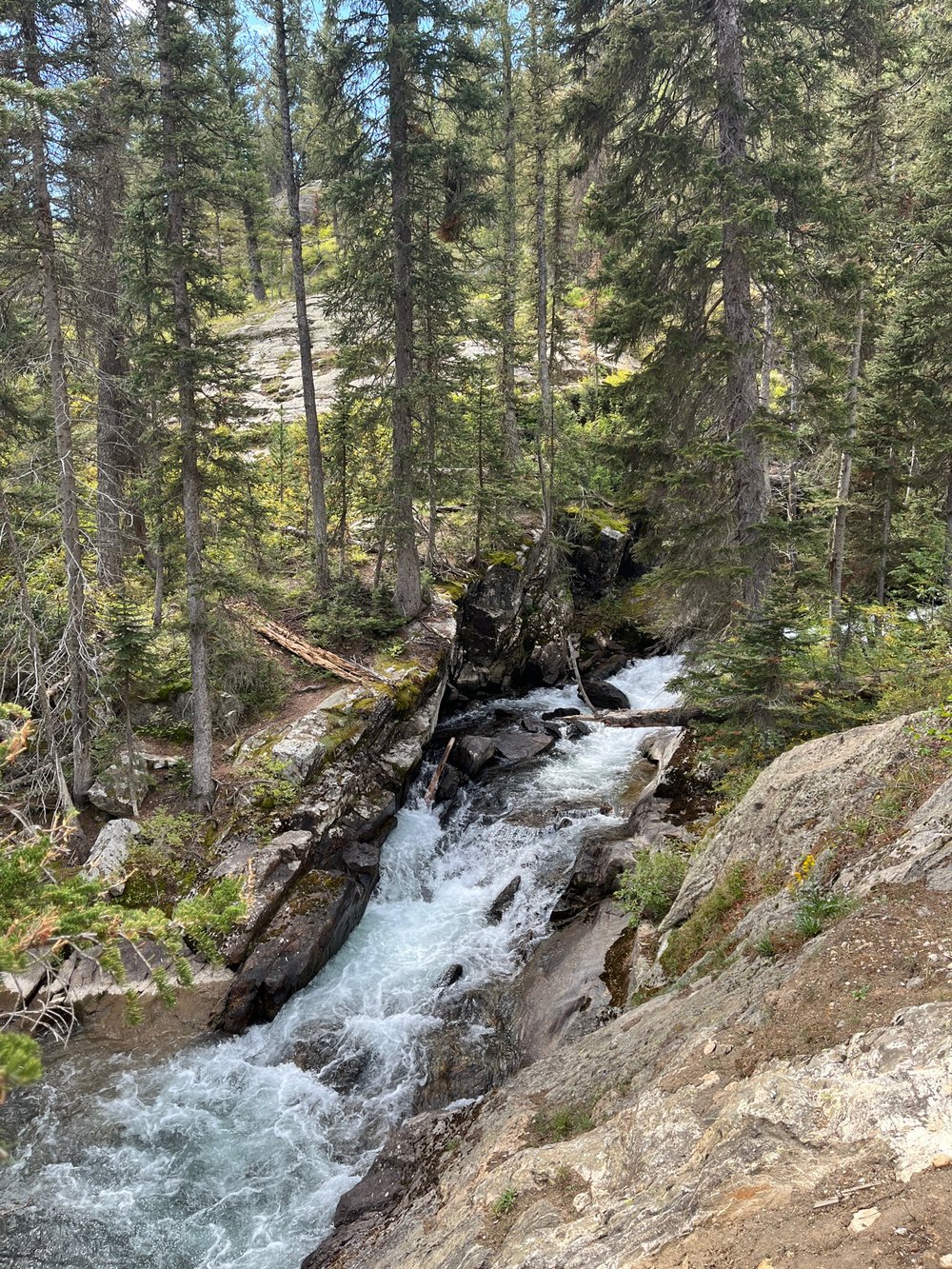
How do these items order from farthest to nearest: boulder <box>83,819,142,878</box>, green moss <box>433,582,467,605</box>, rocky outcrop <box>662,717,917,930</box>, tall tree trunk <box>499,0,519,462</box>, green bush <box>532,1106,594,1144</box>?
tall tree trunk <box>499,0,519,462</box> → green moss <box>433,582,467,605</box> → boulder <box>83,819,142,878</box> → rocky outcrop <box>662,717,917,930</box> → green bush <box>532,1106,594,1144</box>

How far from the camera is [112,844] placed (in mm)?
10953

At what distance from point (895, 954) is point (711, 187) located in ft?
35.0

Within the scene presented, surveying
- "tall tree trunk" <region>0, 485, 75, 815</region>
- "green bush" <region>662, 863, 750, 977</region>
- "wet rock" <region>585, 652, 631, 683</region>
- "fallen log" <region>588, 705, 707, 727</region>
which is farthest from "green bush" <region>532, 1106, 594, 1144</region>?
"wet rock" <region>585, 652, 631, 683</region>

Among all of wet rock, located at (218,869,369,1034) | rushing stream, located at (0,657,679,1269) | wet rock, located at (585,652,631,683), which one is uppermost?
wet rock, located at (585,652,631,683)

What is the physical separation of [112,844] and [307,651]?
5.77 meters

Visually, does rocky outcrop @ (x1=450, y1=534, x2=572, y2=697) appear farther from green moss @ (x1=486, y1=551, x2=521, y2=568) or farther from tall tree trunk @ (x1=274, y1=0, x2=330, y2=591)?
tall tree trunk @ (x1=274, y1=0, x2=330, y2=591)

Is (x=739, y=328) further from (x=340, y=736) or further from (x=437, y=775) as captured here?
(x=437, y=775)

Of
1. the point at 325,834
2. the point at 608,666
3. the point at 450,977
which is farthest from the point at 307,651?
the point at 608,666

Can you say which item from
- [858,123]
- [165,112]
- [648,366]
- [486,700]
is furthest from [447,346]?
[858,123]

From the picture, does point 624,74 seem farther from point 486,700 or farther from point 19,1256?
point 19,1256

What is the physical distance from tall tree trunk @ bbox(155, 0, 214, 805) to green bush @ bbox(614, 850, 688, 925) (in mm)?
7377

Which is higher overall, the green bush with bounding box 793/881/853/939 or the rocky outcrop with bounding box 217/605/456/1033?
the green bush with bounding box 793/881/853/939

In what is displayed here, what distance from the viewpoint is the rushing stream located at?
7.28 m

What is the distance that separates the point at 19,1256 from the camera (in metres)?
6.96
